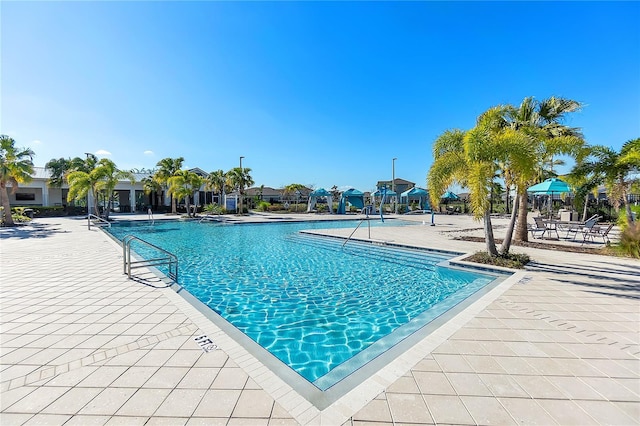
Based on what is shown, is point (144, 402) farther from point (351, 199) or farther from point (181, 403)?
point (351, 199)

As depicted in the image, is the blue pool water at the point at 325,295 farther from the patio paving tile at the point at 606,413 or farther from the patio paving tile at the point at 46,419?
the patio paving tile at the point at 46,419

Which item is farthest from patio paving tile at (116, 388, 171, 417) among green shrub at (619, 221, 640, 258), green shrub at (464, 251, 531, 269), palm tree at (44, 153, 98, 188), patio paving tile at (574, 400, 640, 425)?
palm tree at (44, 153, 98, 188)

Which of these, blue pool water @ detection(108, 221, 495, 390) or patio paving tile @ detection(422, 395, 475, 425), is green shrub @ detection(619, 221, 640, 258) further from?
patio paving tile @ detection(422, 395, 475, 425)

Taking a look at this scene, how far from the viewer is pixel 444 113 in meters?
22.0

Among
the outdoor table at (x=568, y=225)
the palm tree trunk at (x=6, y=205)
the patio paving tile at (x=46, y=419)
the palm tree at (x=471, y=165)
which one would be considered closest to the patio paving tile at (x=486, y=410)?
the patio paving tile at (x=46, y=419)

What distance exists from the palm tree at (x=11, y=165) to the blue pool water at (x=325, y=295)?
12.4 m

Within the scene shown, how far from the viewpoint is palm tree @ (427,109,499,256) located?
265 inches

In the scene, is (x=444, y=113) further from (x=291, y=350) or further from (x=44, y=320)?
(x=44, y=320)

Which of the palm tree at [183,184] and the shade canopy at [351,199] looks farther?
the shade canopy at [351,199]

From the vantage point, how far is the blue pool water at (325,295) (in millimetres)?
3748

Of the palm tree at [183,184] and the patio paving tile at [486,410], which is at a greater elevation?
the palm tree at [183,184]

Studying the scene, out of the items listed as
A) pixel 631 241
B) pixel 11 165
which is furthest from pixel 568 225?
pixel 11 165

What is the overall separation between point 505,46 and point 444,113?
429 inches

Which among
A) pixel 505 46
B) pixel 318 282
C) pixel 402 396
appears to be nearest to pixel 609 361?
pixel 402 396
